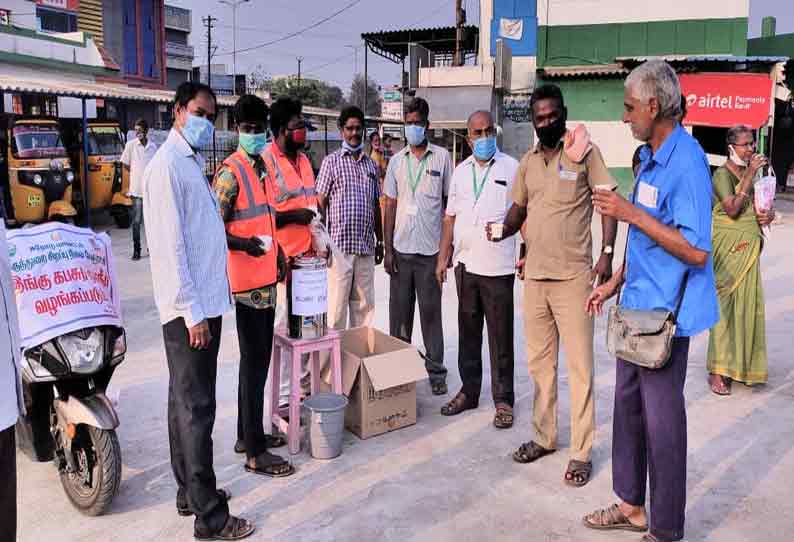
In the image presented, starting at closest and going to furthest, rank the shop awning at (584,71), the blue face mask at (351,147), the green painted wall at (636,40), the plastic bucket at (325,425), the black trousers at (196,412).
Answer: the black trousers at (196,412)
the plastic bucket at (325,425)
the blue face mask at (351,147)
the green painted wall at (636,40)
the shop awning at (584,71)

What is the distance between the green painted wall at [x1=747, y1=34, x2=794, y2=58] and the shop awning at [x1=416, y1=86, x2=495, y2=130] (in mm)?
10049

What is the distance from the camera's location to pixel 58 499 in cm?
367

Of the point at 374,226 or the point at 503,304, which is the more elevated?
the point at 374,226

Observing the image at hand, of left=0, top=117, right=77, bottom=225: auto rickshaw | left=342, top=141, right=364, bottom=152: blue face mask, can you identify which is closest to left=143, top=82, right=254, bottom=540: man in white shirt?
left=342, top=141, right=364, bottom=152: blue face mask

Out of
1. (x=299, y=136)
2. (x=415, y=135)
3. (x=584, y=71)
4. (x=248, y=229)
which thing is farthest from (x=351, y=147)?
(x=584, y=71)

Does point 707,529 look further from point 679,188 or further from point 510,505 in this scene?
point 679,188

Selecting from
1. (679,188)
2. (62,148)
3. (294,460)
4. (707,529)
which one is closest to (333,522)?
(294,460)

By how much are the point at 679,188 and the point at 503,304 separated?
1.94 m

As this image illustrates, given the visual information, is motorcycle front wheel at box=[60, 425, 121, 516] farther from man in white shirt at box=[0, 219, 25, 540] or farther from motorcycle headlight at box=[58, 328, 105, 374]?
man in white shirt at box=[0, 219, 25, 540]

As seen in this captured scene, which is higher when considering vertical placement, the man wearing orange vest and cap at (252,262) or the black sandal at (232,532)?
the man wearing orange vest and cap at (252,262)

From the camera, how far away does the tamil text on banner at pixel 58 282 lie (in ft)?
11.3

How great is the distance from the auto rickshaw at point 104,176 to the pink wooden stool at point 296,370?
10.5 meters

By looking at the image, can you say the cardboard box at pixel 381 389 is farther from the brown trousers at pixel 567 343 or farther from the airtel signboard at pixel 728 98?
the airtel signboard at pixel 728 98

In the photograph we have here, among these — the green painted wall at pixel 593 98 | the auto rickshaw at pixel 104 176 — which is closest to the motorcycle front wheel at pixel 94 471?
the auto rickshaw at pixel 104 176
